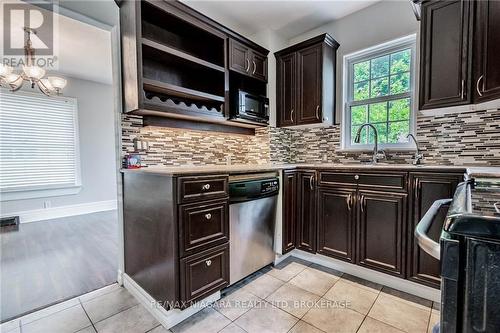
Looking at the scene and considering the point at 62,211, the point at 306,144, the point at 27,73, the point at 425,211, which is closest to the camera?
the point at 425,211

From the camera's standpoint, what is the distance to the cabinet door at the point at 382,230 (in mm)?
1819

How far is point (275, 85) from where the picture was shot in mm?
2902

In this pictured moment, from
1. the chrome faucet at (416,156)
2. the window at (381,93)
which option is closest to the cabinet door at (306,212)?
the window at (381,93)

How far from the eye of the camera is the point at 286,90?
9.31 ft

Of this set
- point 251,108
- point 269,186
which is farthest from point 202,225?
point 251,108

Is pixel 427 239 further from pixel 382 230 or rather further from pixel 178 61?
pixel 178 61

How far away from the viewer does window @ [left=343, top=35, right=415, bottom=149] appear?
2.34m

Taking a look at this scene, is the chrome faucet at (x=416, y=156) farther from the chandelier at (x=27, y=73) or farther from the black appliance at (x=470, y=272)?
the chandelier at (x=27, y=73)

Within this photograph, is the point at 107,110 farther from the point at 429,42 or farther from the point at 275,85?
the point at 429,42

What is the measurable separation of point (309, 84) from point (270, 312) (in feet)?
7.32

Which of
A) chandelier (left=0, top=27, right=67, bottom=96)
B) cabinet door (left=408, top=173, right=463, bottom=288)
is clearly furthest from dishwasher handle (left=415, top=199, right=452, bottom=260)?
chandelier (left=0, top=27, right=67, bottom=96)

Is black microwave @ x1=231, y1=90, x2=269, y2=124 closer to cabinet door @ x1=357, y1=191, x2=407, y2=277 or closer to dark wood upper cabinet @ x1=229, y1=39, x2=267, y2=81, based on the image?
dark wood upper cabinet @ x1=229, y1=39, x2=267, y2=81

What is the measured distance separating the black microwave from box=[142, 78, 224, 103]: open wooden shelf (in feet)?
0.64

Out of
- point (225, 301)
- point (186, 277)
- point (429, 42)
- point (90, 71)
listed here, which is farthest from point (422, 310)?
point (90, 71)
